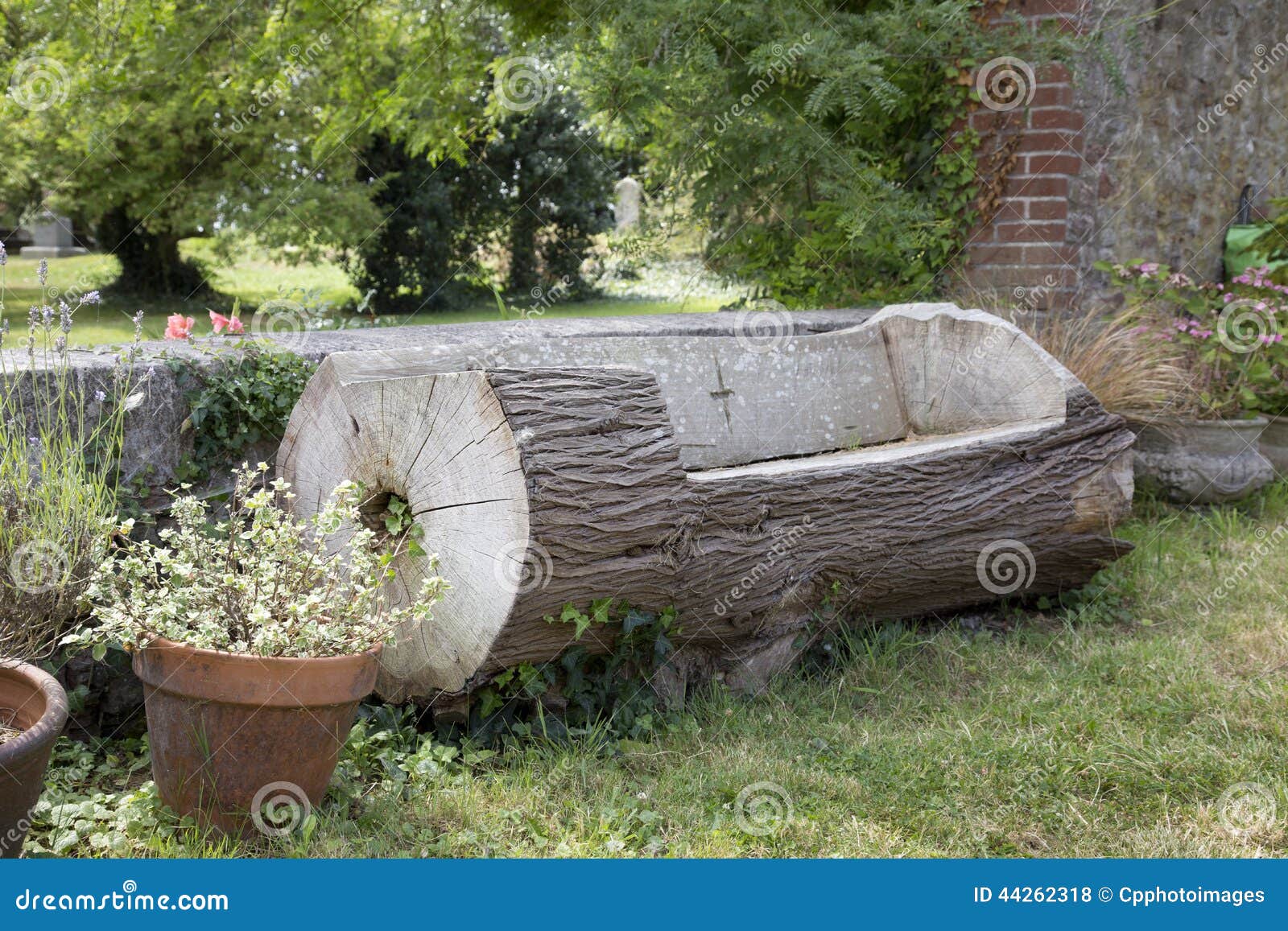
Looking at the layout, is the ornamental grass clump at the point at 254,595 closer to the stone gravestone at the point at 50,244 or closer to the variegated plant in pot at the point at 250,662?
the variegated plant in pot at the point at 250,662

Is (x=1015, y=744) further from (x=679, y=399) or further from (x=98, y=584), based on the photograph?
(x=98, y=584)

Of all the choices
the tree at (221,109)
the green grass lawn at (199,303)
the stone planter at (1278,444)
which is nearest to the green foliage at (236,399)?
the tree at (221,109)

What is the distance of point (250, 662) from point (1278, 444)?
17.8ft

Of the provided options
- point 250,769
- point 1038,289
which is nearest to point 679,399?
point 250,769

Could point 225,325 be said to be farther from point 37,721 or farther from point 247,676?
point 37,721

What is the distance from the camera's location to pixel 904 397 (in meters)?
4.59

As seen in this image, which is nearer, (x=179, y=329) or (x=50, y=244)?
(x=179, y=329)

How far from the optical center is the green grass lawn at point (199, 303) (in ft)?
34.7

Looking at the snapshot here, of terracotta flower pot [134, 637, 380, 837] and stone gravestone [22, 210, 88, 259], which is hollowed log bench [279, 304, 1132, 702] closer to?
terracotta flower pot [134, 637, 380, 837]

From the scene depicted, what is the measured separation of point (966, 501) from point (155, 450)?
253cm

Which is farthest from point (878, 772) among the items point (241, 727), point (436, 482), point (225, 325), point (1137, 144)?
point (1137, 144)

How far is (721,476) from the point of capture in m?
3.26

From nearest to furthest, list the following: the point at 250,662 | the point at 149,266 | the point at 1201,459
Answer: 1. the point at 250,662
2. the point at 1201,459
3. the point at 149,266

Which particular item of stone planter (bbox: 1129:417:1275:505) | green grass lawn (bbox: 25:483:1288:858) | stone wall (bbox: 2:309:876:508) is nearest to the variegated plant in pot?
green grass lawn (bbox: 25:483:1288:858)
